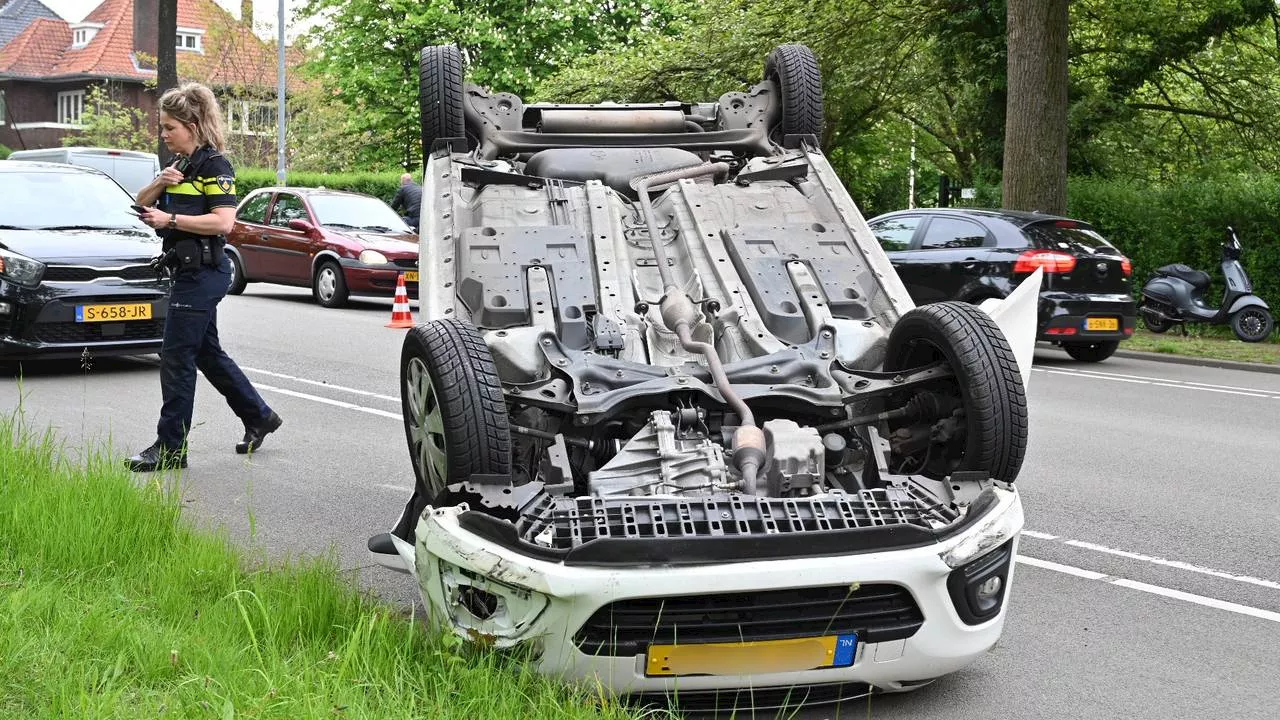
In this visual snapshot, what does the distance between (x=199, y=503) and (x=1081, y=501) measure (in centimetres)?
457

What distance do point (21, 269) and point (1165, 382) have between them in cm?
1014

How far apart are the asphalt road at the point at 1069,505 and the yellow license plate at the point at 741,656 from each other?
460 millimetres

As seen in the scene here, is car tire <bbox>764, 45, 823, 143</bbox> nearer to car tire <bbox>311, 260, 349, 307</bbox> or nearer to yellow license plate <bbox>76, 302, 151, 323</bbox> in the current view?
yellow license plate <bbox>76, 302, 151, 323</bbox>

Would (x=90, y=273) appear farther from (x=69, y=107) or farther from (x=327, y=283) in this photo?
(x=69, y=107)

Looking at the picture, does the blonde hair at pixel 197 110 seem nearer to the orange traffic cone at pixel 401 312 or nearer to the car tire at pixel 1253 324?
the orange traffic cone at pixel 401 312

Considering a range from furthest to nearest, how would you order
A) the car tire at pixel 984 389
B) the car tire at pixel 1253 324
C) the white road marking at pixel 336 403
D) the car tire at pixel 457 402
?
the car tire at pixel 1253 324, the white road marking at pixel 336 403, the car tire at pixel 984 389, the car tire at pixel 457 402

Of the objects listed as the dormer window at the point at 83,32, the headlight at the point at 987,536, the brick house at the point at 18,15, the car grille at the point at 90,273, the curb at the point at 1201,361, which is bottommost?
the curb at the point at 1201,361

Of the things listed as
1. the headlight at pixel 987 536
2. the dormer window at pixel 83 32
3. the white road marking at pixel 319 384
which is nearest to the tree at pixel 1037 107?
the white road marking at pixel 319 384

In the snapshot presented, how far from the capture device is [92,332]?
413 inches

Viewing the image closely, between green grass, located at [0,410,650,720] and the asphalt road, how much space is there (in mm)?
497

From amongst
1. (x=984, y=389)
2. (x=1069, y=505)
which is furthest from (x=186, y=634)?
(x=1069, y=505)

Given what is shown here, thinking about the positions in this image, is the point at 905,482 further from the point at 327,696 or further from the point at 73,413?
the point at 73,413

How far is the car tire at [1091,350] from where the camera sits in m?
14.4

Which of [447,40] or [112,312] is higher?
[447,40]
